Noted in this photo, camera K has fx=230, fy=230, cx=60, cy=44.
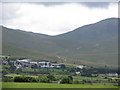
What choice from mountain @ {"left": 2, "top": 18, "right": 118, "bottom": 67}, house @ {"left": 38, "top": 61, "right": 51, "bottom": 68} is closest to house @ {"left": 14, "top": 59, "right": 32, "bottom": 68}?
house @ {"left": 38, "top": 61, "right": 51, "bottom": 68}

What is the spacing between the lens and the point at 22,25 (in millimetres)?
9609

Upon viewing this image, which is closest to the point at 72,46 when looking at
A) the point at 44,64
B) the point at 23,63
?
the point at 44,64

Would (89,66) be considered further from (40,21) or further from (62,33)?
(40,21)

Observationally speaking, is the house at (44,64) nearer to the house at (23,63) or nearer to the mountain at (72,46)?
the house at (23,63)

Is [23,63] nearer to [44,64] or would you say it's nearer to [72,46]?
[44,64]

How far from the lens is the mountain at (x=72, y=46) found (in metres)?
9.73

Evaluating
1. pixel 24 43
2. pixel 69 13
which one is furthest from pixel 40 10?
pixel 24 43

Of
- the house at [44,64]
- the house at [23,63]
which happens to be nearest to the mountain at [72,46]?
the house at [44,64]

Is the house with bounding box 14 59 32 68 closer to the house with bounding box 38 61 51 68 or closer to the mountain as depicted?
the house with bounding box 38 61 51 68

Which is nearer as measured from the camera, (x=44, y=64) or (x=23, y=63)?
(x=23, y=63)

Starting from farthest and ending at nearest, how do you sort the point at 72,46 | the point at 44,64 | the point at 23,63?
the point at 72,46, the point at 44,64, the point at 23,63

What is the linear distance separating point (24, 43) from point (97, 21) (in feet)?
11.6

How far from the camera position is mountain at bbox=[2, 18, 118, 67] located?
9.73 m

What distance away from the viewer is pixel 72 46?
10227mm
